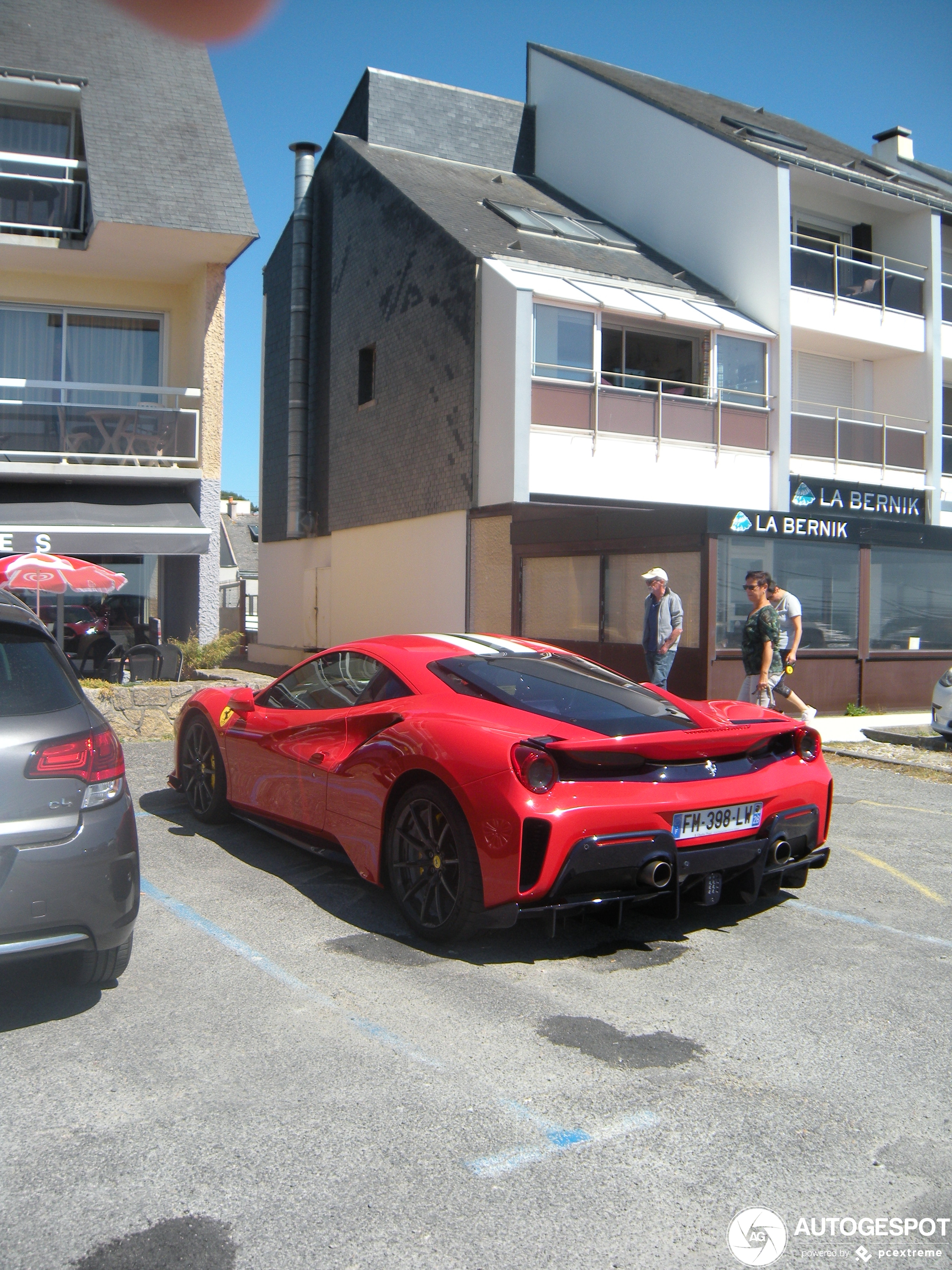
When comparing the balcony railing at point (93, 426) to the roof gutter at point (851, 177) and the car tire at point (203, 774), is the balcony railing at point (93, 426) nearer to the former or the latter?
the car tire at point (203, 774)

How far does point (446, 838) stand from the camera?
4465 millimetres

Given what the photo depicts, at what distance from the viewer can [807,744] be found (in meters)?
5.11

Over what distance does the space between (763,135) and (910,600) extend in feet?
38.3

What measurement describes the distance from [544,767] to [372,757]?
1036mm

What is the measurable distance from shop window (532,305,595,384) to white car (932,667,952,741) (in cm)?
768

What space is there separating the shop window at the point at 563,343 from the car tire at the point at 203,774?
430 inches

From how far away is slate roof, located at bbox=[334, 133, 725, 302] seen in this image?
18188 mm

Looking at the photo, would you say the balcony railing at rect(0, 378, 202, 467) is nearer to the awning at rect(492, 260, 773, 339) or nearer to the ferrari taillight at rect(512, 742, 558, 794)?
the awning at rect(492, 260, 773, 339)

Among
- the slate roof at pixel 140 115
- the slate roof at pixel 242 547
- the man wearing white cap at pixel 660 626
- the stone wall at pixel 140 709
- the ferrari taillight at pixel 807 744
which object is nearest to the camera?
the ferrari taillight at pixel 807 744

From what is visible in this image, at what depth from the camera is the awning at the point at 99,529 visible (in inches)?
595

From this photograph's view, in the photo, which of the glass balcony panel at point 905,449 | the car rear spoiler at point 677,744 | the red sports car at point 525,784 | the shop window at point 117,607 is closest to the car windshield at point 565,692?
the red sports car at point 525,784

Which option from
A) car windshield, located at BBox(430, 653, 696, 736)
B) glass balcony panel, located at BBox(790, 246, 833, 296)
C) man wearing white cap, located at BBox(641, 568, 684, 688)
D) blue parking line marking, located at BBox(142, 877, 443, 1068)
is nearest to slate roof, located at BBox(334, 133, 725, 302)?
glass balcony panel, located at BBox(790, 246, 833, 296)

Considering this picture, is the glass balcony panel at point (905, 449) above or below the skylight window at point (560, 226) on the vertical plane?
below

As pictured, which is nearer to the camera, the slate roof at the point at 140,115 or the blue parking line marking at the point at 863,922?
the blue parking line marking at the point at 863,922
